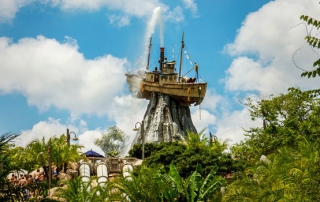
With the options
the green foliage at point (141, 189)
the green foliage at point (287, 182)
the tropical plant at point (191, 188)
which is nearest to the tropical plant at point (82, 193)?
the green foliage at point (141, 189)

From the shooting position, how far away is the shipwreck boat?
51344 mm

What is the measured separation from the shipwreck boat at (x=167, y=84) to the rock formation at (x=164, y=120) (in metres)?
0.79

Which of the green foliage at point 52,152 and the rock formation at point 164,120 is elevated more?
the rock formation at point 164,120

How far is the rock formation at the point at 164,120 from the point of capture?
5016cm

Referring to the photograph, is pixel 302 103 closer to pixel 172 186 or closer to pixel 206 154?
pixel 206 154

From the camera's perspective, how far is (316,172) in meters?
13.7

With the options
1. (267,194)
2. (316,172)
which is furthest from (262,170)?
(316,172)

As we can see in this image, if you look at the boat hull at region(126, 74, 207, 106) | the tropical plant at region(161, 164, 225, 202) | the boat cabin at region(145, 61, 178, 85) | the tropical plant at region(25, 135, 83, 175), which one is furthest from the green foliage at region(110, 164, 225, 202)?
the boat cabin at region(145, 61, 178, 85)

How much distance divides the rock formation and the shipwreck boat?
0.79 metres

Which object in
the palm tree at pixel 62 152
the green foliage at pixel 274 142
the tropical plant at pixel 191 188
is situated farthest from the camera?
the palm tree at pixel 62 152

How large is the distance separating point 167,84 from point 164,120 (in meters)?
3.67

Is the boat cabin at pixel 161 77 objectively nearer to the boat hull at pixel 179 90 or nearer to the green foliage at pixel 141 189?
the boat hull at pixel 179 90

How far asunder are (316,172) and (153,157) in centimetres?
1757

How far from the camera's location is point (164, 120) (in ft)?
169
